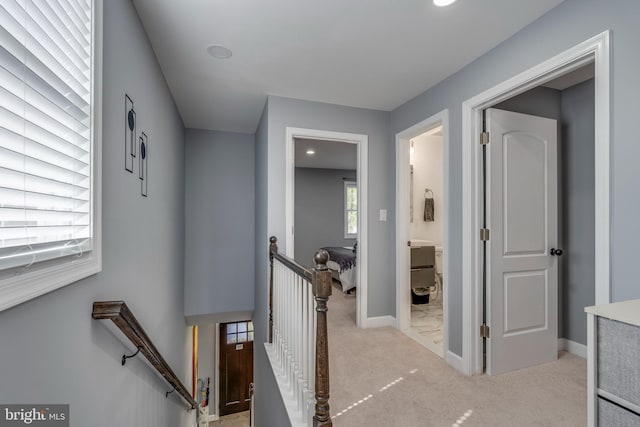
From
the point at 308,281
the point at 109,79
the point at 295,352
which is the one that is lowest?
the point at 295,352

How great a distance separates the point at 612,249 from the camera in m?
1.46

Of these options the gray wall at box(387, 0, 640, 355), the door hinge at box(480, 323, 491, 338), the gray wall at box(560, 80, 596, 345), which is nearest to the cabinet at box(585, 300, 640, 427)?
the gray wall at box(387, 0, 640, 355)

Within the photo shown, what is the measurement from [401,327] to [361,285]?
24.2 inches

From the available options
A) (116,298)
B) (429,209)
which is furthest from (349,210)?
(116,298)

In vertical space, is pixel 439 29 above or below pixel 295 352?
above

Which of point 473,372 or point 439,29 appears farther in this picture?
point 473,372

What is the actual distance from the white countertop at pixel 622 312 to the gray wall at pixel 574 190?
1.85 m

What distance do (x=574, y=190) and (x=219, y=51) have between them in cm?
336

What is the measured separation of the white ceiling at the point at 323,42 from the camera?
1764 millimetres

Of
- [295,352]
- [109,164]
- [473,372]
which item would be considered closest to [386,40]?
[109,164]

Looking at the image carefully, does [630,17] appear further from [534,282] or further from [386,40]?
[534,282]

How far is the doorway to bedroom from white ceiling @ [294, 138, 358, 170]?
3.97 feet

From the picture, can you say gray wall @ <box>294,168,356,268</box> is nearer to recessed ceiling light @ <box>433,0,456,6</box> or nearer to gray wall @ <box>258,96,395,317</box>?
gray wall @ <box>258,96,395,317</box>

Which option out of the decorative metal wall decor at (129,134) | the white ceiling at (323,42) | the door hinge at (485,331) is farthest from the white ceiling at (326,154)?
the door hinge at (485,331)
